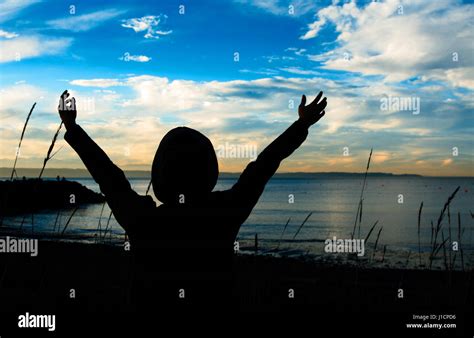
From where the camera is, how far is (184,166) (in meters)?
2.24

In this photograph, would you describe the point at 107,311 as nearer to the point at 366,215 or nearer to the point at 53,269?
the point at 53,269

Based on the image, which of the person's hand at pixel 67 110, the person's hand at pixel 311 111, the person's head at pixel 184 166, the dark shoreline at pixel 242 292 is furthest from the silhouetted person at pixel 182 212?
the dark shoreline at pixel 242 292

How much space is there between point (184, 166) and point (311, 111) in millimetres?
916

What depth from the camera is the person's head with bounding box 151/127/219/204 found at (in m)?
2.24

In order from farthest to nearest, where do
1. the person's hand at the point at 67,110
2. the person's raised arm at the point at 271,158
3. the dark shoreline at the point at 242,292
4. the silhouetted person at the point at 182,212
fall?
the dark shoreline at the point at 242,292, the person's hand at the point at 67,110, the person's raised arm at the point at 271,158, the silhouetted person at the point at 182,212

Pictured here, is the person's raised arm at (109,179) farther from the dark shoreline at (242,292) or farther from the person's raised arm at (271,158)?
the dark shoreline at (242,292)

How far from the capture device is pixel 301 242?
20766 mm

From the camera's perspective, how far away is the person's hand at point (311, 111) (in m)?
2.65

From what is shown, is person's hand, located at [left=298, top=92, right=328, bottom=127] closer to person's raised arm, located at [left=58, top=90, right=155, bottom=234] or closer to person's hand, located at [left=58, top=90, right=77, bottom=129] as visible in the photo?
person's raised arm, located at [left=58, top=90, right=155, bottom=234]

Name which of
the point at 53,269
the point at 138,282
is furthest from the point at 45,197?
the point at 138,282

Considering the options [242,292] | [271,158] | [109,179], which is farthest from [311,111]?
[242,292]

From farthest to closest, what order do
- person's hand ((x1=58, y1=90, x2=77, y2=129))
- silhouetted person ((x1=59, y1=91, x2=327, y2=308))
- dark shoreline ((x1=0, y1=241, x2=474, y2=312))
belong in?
dark shoreline ((x1=0, y1=241, x2=474, y2=312)) → person's hand ((x1=58, y1=90, x2=77, y2=129)) → silhouetted person ((x1=59, y1=91, x2=327, y2=308))

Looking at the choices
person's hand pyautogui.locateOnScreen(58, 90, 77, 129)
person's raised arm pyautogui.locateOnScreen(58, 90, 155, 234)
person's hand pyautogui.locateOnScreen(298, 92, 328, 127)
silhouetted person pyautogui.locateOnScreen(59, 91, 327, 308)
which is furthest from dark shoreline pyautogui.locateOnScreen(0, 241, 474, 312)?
person's hand pyautogui.locateOnScreen(58, 90, 77, 129)

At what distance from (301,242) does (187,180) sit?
19.1m
